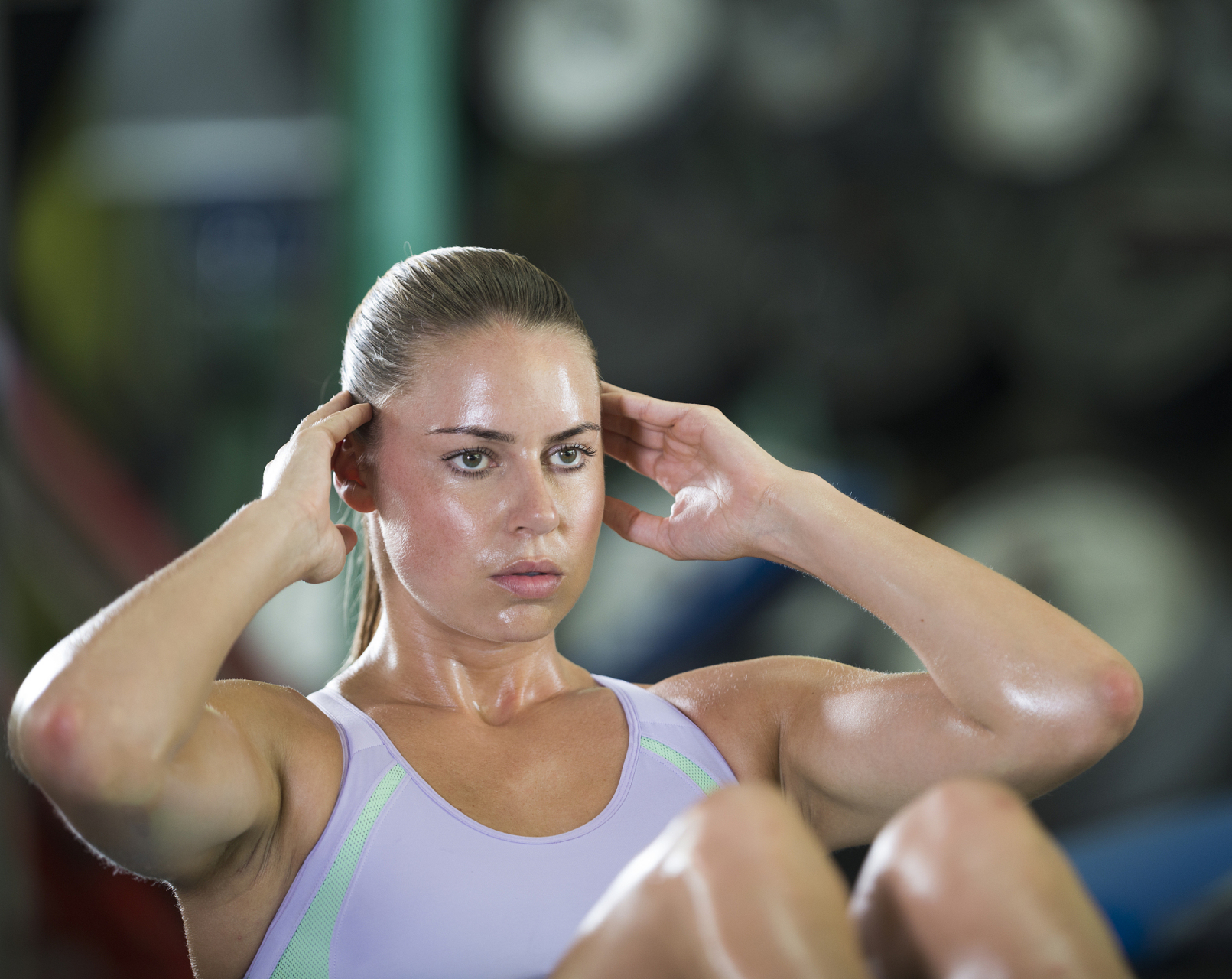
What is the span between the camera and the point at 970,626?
121cm

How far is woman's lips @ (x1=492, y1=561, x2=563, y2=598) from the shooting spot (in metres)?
1.25

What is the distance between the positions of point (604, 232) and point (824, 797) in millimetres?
1637

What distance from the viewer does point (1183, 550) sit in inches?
101

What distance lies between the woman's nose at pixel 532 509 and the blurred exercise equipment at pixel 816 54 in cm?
168

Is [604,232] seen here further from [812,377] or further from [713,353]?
[812,377]

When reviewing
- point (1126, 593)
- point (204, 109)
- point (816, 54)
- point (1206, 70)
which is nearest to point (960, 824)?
point (1126, 593)

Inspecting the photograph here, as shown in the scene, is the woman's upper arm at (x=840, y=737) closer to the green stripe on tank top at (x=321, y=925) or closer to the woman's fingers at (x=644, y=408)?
the woman's fingers at (x=644, y=408)

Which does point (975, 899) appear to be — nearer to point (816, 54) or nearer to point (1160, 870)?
point (1160, 870)

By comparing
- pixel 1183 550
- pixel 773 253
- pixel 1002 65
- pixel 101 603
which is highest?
pixel 1002 65

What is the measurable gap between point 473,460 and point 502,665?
27cm

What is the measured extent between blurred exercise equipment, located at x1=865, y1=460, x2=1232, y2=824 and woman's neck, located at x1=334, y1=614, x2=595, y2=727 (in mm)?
1357

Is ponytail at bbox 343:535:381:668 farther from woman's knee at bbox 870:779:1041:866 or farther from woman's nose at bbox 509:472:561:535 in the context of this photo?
woman's knee at bbox 870:779:1041:866

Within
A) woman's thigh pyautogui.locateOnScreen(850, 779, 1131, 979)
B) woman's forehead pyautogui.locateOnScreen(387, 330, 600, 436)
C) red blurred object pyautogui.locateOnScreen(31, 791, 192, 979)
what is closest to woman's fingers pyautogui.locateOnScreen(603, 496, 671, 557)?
woman's forehead pyautogui.locateOnScreen(387, 330, 600, 436)

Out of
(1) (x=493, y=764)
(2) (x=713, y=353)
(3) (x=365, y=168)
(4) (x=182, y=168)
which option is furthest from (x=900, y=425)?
(4) (x=182, y=168)
